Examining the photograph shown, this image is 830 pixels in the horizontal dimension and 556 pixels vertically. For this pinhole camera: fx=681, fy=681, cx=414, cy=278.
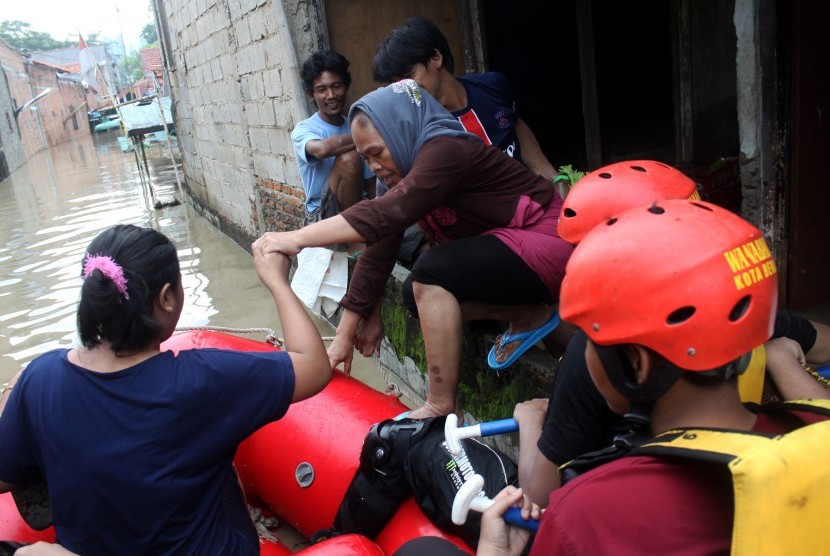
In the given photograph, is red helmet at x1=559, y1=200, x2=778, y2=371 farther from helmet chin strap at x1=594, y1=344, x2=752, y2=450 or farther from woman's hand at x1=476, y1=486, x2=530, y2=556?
woman's hand at x1=476, y1=486, x2=530, y2=556

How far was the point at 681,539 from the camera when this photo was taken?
1.01 m

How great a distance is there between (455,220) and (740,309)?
1538mm

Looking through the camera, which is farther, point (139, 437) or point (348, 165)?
point (348, 165)

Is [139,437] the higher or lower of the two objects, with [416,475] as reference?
higher

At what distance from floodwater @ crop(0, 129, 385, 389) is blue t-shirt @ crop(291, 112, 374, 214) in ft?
4.16

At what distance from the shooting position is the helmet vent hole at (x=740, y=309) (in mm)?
1131

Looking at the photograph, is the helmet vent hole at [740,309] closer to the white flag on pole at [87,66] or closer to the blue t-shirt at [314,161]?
the blue t-shirt at [314,161]

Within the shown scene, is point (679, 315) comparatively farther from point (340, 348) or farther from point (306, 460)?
point (340, 348)

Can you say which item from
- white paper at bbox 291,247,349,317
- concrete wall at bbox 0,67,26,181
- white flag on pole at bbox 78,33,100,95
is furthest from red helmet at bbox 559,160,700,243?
concrete wall at bbox 0,67,26,181

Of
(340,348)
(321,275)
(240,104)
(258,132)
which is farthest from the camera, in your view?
(240,104)

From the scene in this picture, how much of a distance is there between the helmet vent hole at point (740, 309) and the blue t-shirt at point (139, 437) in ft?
3.52

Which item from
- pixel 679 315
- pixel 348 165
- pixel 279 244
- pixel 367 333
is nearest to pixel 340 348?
pixel 367 333

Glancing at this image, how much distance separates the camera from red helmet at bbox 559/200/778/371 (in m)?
1.12

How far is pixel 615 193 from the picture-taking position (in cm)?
185
